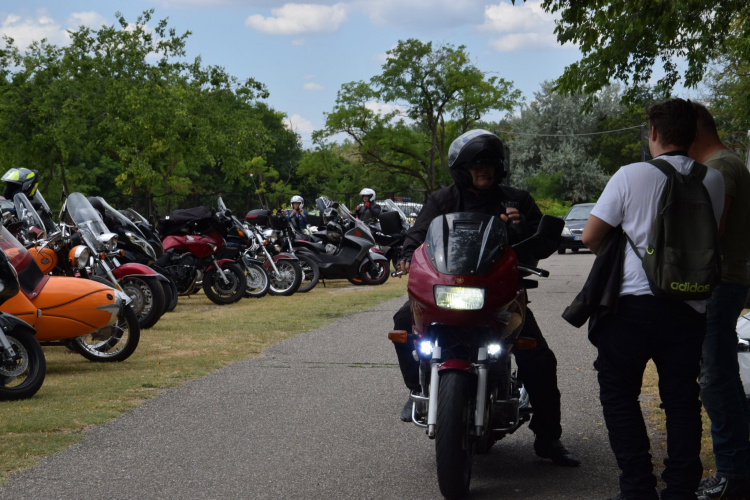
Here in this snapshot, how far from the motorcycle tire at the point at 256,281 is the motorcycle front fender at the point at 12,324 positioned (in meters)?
8.13

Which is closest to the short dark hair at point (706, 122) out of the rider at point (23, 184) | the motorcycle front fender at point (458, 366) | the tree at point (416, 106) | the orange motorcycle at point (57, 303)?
the motorcycle front fender at point (458, 366)

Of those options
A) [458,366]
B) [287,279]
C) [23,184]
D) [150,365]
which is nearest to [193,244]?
[287,279]

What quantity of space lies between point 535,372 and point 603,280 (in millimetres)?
1043

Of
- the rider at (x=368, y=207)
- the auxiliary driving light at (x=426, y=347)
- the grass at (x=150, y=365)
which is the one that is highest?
the rider at (x=368, y=207)

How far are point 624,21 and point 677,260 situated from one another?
7854 mm

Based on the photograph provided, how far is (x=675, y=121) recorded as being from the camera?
12.1 feet

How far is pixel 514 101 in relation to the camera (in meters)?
46.4

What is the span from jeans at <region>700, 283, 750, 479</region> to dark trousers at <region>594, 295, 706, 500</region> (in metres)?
0.51

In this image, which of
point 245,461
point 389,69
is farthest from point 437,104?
point 245,461

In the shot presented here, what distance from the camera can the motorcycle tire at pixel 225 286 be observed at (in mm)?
13641

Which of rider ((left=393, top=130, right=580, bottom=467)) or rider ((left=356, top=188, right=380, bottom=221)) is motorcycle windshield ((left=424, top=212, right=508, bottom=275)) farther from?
rider ((left=356, top=188, right=380, bottom=221))

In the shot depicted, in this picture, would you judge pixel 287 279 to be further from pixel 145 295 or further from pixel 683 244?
pixel 683 244

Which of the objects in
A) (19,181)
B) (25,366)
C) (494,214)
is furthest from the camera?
(19,181)

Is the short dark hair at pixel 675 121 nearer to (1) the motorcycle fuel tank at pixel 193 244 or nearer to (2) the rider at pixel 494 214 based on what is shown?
(2) the rider at pixel 494 214
